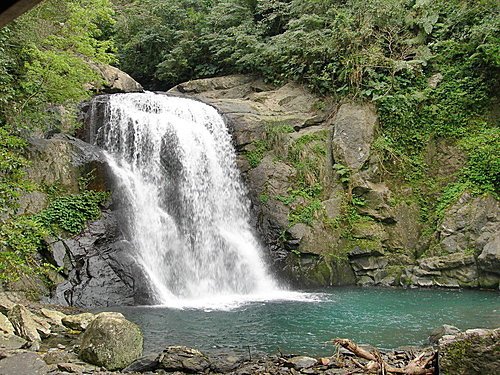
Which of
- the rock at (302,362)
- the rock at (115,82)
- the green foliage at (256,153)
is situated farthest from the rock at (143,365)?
the rock at (115,82)

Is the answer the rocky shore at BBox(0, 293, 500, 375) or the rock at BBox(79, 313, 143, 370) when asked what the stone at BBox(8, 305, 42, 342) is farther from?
the rock at BBox(79, 313, 143, 370)

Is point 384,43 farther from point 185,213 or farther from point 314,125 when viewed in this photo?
point 185,213

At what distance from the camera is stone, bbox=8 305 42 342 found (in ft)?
24.5

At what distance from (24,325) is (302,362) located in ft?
14.4

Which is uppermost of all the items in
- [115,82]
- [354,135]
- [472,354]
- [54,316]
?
[115,82]

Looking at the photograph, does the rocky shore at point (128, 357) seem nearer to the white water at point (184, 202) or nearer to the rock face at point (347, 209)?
the white water at point (184, 202)

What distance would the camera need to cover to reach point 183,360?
6.67 meters

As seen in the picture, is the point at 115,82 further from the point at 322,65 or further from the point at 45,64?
the point at 322,65

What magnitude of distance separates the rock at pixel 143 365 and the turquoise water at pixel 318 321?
77cm

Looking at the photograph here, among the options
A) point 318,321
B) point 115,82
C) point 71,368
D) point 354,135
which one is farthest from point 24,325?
point 115,82

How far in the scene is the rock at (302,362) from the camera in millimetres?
6508

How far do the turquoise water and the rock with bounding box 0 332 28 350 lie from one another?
1.80m

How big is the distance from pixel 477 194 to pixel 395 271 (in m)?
3.24

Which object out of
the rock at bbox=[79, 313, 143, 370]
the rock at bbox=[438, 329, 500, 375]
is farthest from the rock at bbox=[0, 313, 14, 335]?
the rock at bbox=[438, 329, 500, 375]
